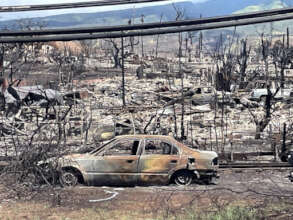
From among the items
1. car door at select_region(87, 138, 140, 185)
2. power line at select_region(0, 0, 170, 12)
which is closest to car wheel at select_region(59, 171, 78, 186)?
car door at select_region(87, 138, 140, 185)

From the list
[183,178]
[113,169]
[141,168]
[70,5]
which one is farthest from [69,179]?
[70,5]

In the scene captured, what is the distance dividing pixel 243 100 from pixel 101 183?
18.0 metres

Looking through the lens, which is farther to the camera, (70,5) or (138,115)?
(138,115)

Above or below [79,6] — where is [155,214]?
below

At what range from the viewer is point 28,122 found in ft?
77.4

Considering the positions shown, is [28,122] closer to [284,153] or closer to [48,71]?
[284,153]

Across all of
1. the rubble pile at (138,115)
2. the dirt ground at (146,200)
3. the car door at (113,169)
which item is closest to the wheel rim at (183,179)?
the dirt ground at (146,200)

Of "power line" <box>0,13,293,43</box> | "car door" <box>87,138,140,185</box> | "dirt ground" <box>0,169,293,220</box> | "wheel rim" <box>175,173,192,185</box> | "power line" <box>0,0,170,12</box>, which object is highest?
"power line" <box>0,0,170,12</box>

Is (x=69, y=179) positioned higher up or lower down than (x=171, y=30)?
lower down

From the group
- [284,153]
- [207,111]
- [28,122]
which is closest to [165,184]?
[284,153]

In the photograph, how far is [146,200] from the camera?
1168cm

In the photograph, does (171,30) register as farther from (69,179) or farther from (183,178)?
Answer: (69,179)

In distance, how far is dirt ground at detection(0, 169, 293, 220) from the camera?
34.7 feet

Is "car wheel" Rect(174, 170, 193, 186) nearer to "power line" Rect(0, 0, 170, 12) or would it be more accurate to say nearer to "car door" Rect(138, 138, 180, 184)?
"car door" Rect(138, 138, 180, 184)
